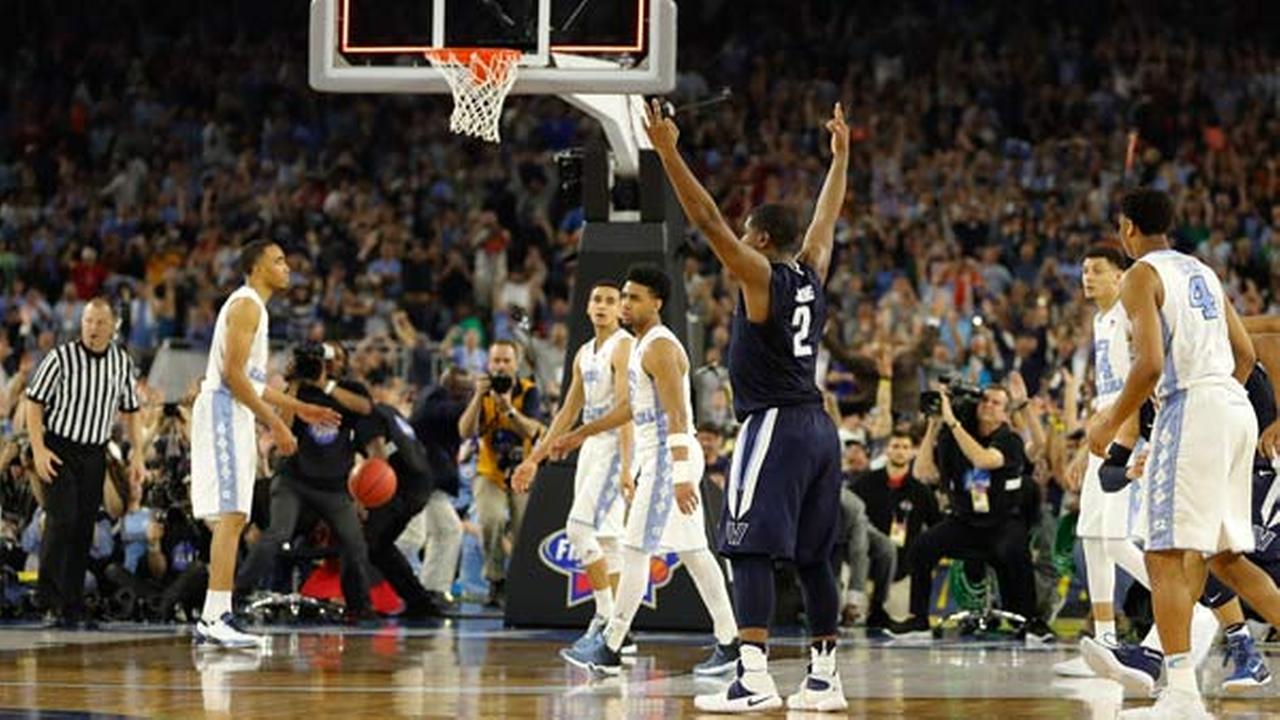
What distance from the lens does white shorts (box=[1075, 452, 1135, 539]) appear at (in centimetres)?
1200

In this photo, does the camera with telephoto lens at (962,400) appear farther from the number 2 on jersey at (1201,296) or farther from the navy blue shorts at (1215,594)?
the number 2 on jersey at (1201,296)

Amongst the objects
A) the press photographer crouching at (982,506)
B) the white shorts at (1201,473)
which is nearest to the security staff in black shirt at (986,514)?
the press photographer crouching at (982,506)

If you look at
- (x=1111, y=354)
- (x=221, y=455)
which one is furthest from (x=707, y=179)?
(x=1111, y=354)

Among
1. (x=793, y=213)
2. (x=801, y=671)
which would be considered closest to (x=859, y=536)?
(x=801, y=671)

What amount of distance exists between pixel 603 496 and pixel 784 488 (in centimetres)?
325

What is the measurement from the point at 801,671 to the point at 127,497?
6598 millimetres

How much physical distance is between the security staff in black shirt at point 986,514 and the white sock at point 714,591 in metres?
3.70

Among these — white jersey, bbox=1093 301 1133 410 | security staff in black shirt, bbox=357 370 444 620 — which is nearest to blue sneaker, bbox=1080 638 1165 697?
white jersey, bbox=1093 301 1133 410

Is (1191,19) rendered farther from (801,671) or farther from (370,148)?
(801,671)

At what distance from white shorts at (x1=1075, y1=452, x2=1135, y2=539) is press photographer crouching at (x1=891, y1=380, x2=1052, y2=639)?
3.29 meters

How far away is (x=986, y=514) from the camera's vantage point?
1565 cm

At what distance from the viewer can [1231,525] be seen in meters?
9.27

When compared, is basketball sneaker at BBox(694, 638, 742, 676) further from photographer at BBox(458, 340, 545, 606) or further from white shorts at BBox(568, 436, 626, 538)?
photographer at BBox(458, 340, 545, 606)

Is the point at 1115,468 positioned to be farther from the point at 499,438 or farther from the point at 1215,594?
the point at 499,438
